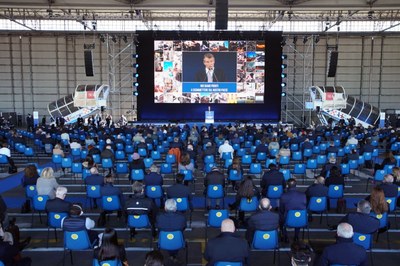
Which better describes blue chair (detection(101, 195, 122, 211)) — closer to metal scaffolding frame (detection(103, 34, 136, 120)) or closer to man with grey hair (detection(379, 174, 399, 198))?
man with grey hair (detection(379, 174, 399, 198))

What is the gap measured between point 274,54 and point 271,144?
1645 cm

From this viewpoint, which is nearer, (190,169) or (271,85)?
(190,169)

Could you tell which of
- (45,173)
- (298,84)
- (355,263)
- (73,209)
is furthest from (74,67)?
(355,263)

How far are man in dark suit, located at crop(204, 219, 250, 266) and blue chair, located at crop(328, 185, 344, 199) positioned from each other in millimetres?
4637

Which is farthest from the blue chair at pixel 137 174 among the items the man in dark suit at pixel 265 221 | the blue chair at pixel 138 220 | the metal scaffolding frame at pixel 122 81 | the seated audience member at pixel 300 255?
the metal scaffolding frame at pixel 122 81

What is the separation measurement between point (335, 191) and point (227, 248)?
4.93m

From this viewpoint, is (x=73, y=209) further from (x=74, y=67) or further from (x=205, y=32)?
(x=74, y=67)

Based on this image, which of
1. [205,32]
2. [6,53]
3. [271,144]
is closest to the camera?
[271,144]

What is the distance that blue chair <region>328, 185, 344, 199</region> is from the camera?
934cm

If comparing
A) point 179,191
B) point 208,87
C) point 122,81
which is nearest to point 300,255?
point 179,191

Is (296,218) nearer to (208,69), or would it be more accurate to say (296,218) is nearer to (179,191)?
(179,191)

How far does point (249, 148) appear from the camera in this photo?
18109 millimetres

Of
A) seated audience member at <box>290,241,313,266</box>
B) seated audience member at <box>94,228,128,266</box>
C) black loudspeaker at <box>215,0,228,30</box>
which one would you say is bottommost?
seated audience member at <box>94,228,128,266</box>

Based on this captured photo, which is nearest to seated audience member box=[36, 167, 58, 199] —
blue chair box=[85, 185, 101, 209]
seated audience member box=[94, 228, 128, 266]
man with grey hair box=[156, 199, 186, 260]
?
blue chair box=[85, 185, 101, 209]
